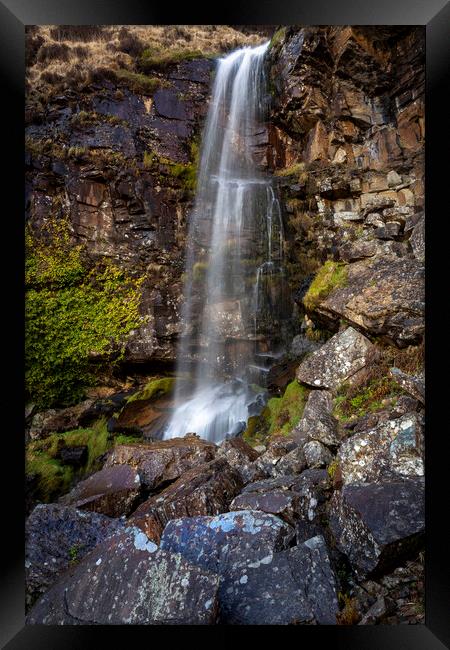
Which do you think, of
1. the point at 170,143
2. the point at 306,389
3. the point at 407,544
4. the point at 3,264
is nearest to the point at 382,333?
the point at 306,389

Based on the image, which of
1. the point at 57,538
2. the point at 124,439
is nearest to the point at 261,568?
the point at 57,538

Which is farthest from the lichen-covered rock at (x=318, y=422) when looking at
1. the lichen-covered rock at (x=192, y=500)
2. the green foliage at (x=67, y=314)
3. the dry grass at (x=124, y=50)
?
the dry grass at (x=124, y=50)

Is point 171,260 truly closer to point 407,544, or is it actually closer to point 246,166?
point 246,166

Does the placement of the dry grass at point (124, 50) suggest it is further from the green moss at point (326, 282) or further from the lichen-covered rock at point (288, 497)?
the lichen-covered rock at point (288, 497)

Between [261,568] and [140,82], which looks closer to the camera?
[261,568]

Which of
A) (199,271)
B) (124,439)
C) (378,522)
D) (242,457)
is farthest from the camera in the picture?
(199,271)

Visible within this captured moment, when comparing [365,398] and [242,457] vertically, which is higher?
[365,398]

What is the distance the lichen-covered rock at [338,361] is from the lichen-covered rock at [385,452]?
144 centimetres

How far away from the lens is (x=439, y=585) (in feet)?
7.86

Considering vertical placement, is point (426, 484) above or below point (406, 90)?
below

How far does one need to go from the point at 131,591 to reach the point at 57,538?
1.25 m

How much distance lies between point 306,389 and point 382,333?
4.58 ft

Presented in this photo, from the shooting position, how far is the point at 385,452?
312cm

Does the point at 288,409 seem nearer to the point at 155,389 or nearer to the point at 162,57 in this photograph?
the point at 155,389
